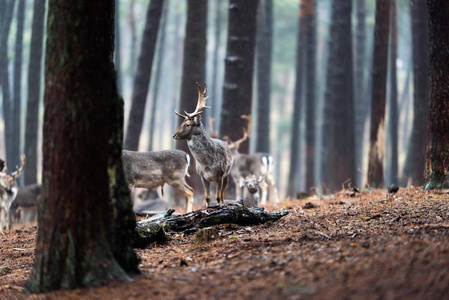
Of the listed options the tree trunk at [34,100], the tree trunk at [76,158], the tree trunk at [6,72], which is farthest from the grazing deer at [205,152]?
the tree trunk at [6,72]

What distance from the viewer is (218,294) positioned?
446 centimetres

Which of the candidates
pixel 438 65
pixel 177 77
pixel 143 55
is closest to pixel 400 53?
pixel 177 77

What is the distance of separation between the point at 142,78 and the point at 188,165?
6.31 m

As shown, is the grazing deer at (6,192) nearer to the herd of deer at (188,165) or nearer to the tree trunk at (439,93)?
the herd of deer at (188,165)

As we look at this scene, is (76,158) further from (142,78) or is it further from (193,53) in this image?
(142,78)

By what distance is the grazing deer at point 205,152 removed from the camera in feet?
34.0

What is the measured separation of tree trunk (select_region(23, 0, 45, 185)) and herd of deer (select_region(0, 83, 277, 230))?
5.29 ft

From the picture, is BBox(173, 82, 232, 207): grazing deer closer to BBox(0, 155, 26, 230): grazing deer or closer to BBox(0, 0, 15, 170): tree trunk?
BBox(0, 155, 26, 230): grazing deer

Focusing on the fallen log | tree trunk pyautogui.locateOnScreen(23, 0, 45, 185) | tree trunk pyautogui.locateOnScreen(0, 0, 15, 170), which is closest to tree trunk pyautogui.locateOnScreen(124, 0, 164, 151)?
tree trunk pyautogui.locateOnScreen(23, 0, 45, 185)

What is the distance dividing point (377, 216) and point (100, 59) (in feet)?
15.2

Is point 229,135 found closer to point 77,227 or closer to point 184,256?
point 184,256

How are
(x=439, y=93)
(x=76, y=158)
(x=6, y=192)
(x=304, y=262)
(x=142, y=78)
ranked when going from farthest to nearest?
1. (x=142, y=78)
2. (x=6, y=192)
3. (x=439, y=93)
4. (x=304, y=262)
5. (x=76, y=158)

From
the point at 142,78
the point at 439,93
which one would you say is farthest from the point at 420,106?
the point at 142,78

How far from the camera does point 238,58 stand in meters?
16.1
